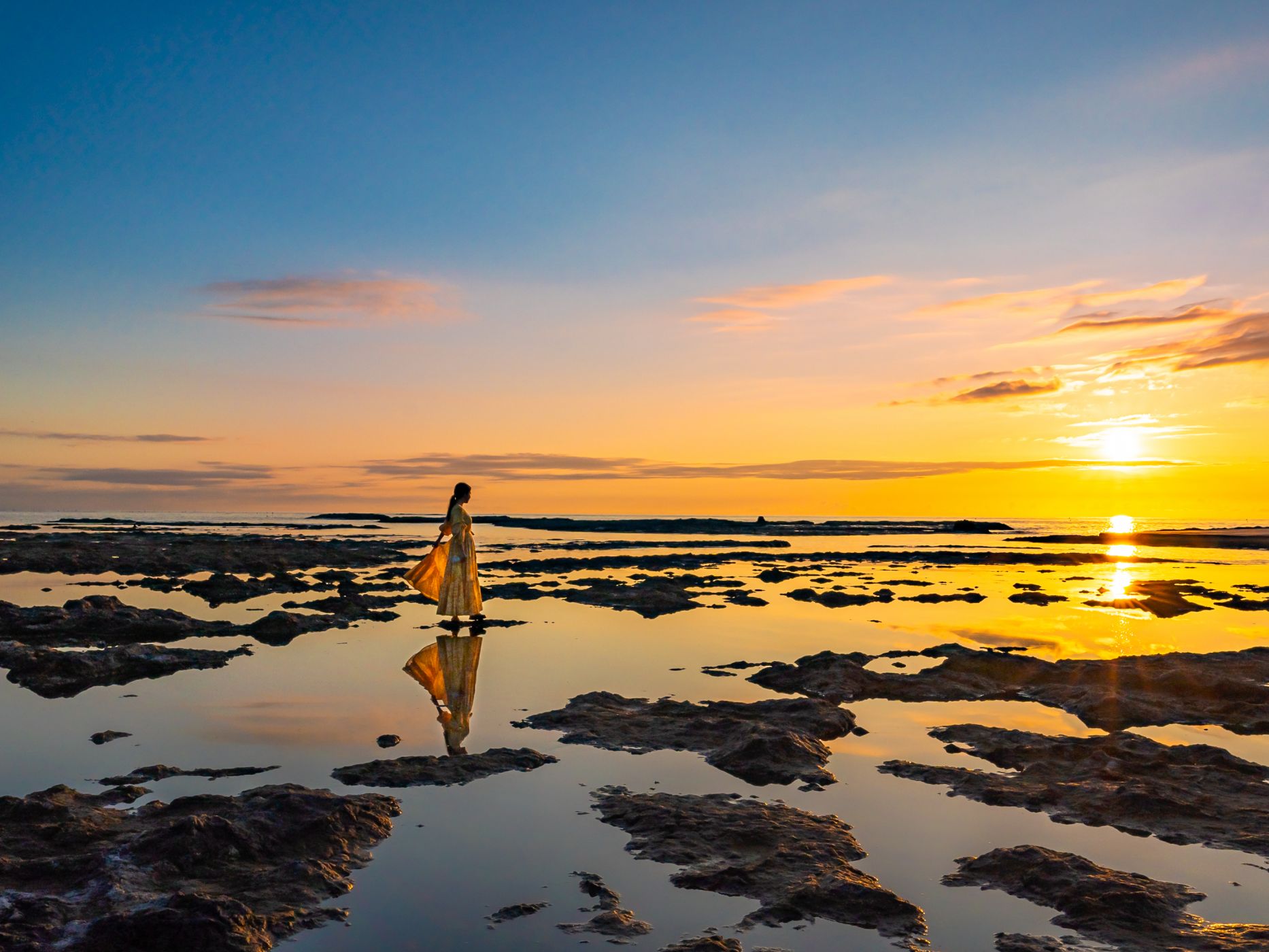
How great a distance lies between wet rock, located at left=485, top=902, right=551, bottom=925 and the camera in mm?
5211

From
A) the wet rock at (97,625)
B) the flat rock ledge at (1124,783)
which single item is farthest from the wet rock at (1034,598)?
the wet rock at (97,625)

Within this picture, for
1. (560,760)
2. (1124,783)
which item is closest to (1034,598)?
(1124,783)

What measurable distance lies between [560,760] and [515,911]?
336 cm

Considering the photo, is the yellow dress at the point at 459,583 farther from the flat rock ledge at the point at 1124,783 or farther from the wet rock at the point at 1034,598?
the wet rock at the point at 1034,598

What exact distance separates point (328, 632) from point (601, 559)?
23.1 m

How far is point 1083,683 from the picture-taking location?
12.7 m

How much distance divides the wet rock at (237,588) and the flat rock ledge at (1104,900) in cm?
1928

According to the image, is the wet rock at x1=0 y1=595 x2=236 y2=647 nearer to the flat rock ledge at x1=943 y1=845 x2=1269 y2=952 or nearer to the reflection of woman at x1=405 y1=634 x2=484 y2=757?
the reflection of woman at x1=405 y1=634 x2=484 y2=757

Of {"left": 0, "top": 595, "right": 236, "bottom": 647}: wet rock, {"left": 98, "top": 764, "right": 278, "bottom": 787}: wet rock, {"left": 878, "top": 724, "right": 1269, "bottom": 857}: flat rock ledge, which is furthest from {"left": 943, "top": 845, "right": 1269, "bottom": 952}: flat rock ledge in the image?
{"left": 0, "top": 595, "right": 236, "bottom": 647}: wet rock

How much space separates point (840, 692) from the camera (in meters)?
12.1

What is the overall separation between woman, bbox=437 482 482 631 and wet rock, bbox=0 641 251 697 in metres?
4.91

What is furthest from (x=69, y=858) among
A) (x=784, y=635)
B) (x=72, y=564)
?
(x=72, y=564)

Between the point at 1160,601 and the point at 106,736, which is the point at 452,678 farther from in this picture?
the point at 1160,601

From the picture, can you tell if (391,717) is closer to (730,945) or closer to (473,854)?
(473,854)
